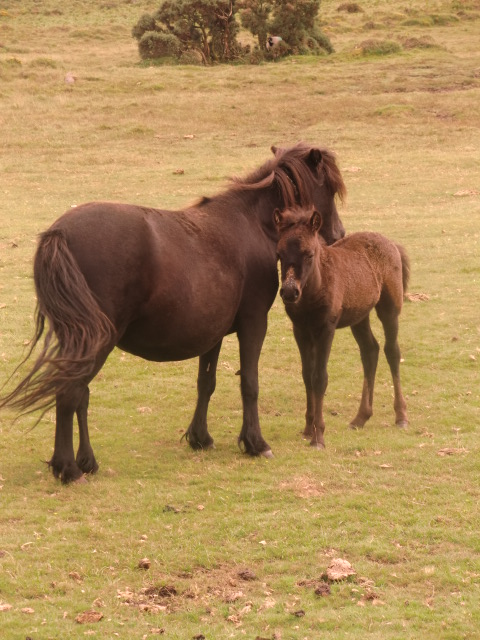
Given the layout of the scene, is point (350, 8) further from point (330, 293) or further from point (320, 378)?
point (320, 378)

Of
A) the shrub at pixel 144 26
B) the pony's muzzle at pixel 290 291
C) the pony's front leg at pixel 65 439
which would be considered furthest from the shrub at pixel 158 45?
the pony's front leg at pixel 65 439

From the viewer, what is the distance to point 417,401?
9328 millimetres

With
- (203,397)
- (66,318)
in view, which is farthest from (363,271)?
(66,318)

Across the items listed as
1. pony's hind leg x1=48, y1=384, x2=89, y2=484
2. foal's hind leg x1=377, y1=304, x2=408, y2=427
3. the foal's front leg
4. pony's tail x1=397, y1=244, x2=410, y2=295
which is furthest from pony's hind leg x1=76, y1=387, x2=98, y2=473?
pony's tail x1=397, y1=244, x2=410, y2=295

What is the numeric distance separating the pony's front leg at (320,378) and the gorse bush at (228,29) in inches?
1189

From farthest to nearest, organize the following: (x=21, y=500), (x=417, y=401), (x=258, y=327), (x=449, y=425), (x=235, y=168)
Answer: (x=235, y=168) < (x=417, y=401) < (x=449, y=425) < (x=258, y=327) < (x=21, y=500)

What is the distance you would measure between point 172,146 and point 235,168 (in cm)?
Answer: 371

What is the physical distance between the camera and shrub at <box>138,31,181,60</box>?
36.2 m

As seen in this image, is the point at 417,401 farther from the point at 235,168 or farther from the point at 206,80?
the point at 206,80

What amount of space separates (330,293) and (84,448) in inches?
93.4

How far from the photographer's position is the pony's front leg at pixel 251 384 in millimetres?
7477

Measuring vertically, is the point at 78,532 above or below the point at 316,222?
below

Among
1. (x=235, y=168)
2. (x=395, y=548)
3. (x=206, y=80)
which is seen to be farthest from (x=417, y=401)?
(x=206, y=80)

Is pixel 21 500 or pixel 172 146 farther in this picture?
pixel 172 146
